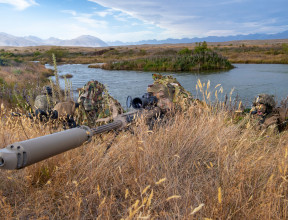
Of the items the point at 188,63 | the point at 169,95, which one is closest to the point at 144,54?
the point at 188,63

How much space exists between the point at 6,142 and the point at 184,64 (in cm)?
2298

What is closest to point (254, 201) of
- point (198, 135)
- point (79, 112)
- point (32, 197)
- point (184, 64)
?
point (198, 135)

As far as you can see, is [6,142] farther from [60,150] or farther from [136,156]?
[136,156]

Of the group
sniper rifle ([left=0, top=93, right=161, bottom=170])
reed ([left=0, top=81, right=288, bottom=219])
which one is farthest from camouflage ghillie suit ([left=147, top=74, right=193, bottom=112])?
sniper rifle ([left=0, top=93, right=161, bottom=170])

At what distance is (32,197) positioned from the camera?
5.80 ft

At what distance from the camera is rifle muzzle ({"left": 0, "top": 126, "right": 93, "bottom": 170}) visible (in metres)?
1.36

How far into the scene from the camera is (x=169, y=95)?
178 inches

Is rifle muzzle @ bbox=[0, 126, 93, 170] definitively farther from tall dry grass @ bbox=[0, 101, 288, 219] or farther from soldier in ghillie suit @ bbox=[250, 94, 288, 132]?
soldier in ghillie suit @ bbox=[250, 94, 288, 132]

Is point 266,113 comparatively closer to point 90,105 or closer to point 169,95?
point 169,95

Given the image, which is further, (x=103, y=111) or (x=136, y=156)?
(x=103, y=111)

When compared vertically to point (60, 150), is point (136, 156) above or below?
below

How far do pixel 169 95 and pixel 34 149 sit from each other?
11.0 ft

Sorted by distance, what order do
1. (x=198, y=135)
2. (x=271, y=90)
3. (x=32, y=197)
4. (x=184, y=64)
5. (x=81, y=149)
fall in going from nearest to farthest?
(x=32, y=197) → (x=81, y=149) → (x=198, y=135) → (x=271, y=90) → (x=184, y=64)

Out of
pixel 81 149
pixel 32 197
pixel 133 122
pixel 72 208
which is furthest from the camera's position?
pixel 133 122
